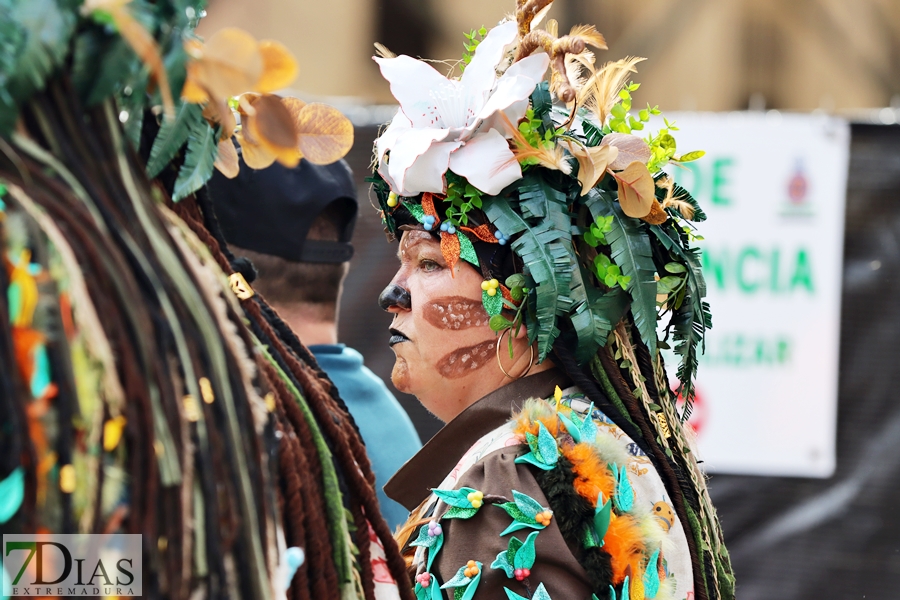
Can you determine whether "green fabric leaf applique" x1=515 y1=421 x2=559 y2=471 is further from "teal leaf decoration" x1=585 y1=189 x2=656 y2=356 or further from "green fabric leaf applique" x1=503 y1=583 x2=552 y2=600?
"teal leaf decoration" x1=585 y1=189 x2=656 y2=356

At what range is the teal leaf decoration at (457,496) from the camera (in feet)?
5.48

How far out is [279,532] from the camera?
0.88 metres

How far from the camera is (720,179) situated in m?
3.95

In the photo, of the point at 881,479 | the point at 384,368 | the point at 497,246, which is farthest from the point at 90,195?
the point at 881,479

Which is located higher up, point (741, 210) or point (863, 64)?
point (863, 64)

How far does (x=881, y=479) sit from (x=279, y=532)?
3.63 m

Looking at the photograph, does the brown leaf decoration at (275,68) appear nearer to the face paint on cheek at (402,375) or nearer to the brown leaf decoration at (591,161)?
the brown leaf decoration at (591,161)

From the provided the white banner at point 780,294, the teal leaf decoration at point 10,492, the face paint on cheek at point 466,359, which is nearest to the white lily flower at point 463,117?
the face paint on cheek at point 466,359

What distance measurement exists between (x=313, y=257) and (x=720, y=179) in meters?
2.04

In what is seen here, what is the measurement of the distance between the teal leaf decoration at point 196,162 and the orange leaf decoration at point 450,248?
941 mm

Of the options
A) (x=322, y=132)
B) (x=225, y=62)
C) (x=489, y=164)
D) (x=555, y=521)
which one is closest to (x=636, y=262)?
(x=489, y=164)

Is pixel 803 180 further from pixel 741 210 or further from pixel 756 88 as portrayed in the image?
pixel 756 88

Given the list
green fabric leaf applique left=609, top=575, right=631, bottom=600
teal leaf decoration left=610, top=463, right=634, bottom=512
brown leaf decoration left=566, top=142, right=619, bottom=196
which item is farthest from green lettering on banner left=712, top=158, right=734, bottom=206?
green fabric leaf applique left=609, top=575, right=631, bottom=600

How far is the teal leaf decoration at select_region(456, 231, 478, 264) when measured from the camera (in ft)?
6.31
